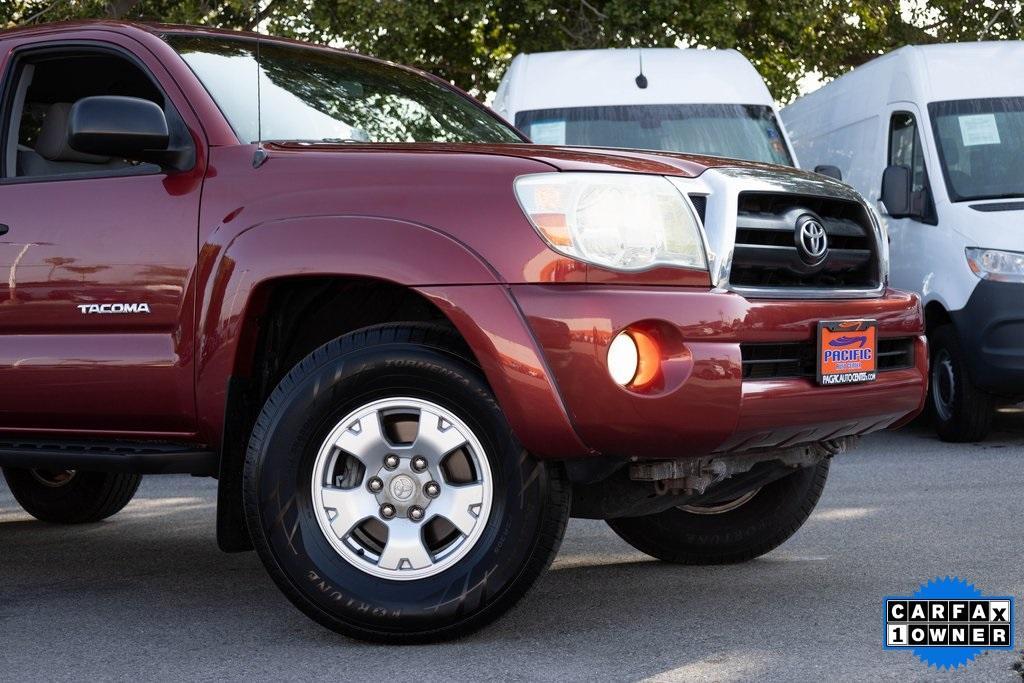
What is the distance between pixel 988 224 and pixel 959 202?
30 cm

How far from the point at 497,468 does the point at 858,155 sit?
734cm

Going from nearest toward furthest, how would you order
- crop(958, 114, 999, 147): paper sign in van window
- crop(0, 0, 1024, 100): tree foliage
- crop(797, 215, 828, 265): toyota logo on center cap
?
1. crop(797, 215, 828, 265): toyota logo on center cap
2. crop(958, 114, 999, 147): paper sign in van window
3. crop(0, 0, 1024, 100): tree foliage

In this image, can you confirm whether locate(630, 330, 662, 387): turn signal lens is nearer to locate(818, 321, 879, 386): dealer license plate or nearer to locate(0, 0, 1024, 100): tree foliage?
locate(818, 321, 879, 386): dealer license plate

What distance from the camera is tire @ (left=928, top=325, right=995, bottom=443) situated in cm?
933

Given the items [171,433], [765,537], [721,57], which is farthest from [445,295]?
[721,57]

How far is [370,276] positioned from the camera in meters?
4.25

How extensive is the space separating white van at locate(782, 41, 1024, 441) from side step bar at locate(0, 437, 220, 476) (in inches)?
225

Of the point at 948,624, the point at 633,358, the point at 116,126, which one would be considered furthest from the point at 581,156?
the point at 948,624

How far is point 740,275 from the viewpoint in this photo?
4.34 m

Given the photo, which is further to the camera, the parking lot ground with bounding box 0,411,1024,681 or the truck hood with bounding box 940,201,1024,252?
the truck hood with bounding box 940,201,1024,252

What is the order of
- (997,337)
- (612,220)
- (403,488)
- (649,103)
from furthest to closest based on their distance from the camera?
(649,103) < (997,337) < (403,488) < (612,220)

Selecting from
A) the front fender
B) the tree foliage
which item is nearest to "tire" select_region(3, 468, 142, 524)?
the front fender

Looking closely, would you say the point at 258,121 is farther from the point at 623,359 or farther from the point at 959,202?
the point at 959,202

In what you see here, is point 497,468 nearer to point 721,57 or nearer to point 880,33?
point 721,57
